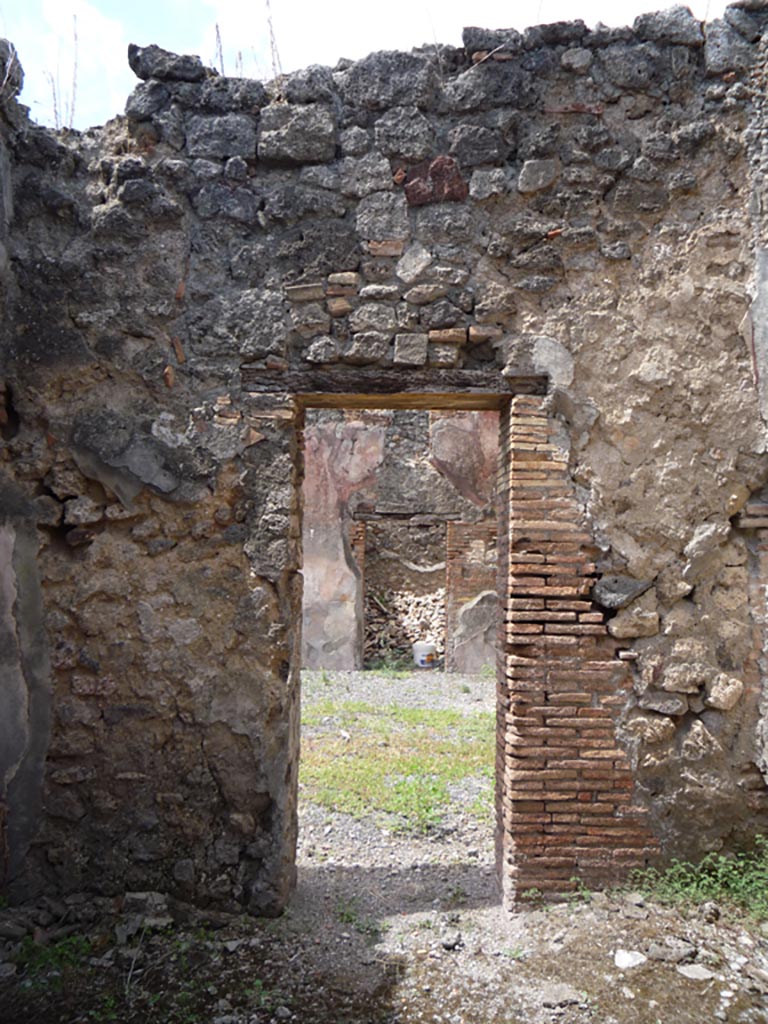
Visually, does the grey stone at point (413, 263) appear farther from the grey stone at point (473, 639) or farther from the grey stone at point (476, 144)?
the grey stone at point (473, 639)

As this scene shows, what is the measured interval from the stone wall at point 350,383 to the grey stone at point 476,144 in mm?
11

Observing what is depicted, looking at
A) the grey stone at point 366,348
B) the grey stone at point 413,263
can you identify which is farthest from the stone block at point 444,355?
the grey stone at point 413,263

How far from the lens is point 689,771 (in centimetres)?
359

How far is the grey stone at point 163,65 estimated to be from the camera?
3.70 m

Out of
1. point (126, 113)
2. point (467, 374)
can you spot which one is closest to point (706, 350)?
point (467, 374)

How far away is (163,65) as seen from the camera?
3711 millimetres

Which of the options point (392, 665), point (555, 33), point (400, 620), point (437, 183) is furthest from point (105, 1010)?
point (400, 620)

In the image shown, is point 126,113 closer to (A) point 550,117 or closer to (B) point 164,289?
(B) point 164,289

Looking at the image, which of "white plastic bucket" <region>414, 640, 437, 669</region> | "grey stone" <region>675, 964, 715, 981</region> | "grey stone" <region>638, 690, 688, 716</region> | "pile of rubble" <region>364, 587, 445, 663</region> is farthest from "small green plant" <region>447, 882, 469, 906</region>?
"pile of rubble" <region>364, 587, 445, 663</region>

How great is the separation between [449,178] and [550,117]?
0.56m

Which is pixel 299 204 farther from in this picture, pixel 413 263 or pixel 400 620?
pixel 400 620

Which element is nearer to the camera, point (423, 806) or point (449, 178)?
point (449, 178)

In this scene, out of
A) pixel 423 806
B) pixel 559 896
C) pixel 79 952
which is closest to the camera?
pixel 79 952

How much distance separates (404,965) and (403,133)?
147 inches
